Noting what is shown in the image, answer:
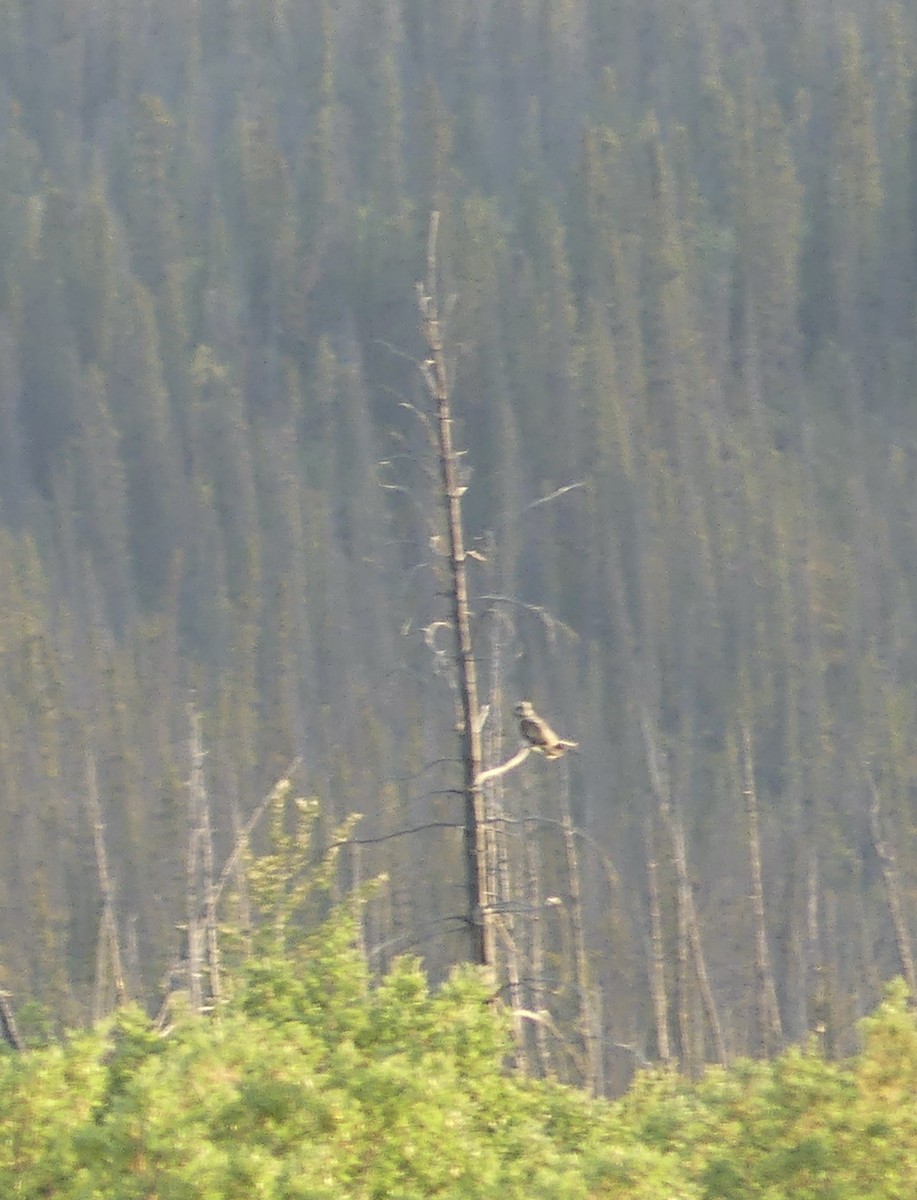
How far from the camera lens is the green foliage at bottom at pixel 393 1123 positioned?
7.30m

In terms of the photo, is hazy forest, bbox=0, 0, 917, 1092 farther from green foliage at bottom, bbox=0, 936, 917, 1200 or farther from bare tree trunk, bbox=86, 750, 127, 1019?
green foliage at bottom, bbox=0, 936, 917, 1200

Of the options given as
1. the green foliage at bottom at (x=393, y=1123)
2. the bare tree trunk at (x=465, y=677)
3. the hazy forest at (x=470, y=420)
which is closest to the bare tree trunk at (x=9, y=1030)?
the green foliage at bottom at (x=393, y=1123)

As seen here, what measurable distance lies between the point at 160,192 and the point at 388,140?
6170 millimetres

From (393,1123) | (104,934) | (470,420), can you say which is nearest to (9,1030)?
(393,1123)

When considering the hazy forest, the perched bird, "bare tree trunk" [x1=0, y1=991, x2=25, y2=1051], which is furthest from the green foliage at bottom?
the hazy forest

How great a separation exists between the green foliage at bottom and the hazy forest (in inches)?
1066

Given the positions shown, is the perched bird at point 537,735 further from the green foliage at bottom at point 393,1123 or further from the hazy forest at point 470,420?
the hazy forest at point 470,420

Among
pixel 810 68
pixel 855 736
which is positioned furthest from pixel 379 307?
pixel 855 736

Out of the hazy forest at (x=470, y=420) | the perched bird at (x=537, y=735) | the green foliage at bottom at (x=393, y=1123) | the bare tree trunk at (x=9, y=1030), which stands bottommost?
the green foliage at bottom at (x=393, y=1123)

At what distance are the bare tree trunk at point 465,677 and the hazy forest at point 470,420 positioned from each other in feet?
81.4

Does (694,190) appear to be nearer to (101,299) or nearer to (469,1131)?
(101,299)

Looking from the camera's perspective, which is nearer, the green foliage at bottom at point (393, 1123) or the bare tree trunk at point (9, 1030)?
the green foliage at bottom at point (393, 1123)

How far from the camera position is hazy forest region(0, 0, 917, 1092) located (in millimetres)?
41000

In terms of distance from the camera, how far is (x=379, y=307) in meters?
56.5
